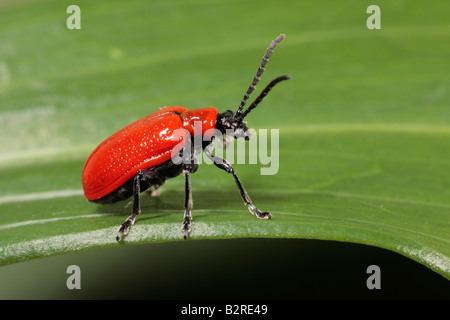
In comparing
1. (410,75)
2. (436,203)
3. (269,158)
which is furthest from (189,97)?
(436,203)

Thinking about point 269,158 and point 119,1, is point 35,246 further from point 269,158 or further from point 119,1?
point 119,1

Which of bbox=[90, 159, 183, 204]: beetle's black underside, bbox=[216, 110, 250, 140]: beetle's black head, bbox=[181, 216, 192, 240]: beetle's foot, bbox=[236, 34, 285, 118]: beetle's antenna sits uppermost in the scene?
bbox=[236, 34, 285, 118]: beetle's antenna

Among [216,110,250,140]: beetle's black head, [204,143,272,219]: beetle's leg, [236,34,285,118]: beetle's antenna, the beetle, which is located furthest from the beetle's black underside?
[236,34,285,118]: beetle's antenna

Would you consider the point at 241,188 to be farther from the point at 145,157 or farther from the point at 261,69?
the point at 261,69

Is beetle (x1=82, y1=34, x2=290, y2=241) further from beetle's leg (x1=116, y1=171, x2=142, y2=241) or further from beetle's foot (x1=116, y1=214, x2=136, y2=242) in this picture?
beetle's foot (x1=116, y1=214, x2=136, y2=242)

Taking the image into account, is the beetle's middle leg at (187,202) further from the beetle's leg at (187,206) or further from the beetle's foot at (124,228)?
the beetle's foot at (124,228)

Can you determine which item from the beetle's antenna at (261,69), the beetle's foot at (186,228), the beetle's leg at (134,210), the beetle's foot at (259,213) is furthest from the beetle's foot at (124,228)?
the beetle's antenna at (261,69)
